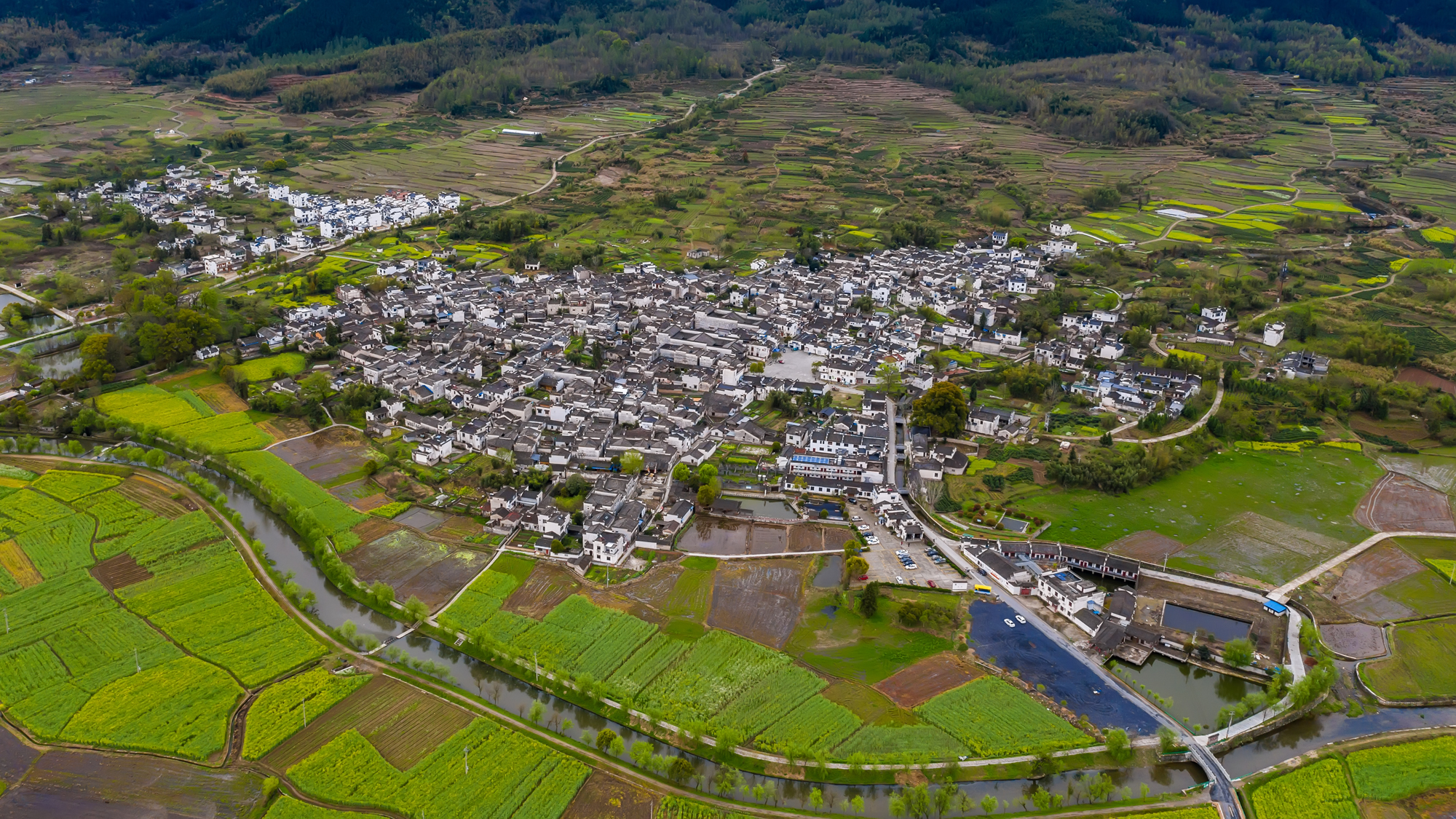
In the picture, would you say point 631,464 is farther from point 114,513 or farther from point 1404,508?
point 1404,508

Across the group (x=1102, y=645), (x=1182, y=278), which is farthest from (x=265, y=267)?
(x=1182, y=278)

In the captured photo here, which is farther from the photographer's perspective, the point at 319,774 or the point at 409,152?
the point at 409,152

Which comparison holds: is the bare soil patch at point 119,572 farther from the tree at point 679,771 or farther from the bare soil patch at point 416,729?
the tree at point 679,771

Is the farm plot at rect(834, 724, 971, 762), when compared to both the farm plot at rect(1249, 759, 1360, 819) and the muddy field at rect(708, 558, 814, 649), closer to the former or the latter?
the muddy field at rect(708, 558, 814, 649)

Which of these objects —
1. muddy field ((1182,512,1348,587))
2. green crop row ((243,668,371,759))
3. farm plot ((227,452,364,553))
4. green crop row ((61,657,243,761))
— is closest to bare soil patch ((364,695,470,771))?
green crop row ((243,668,371,759))

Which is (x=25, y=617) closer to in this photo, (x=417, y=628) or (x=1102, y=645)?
(x=417, y=628)

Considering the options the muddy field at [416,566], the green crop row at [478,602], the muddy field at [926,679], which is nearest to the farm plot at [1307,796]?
the muddy field at [926,679]

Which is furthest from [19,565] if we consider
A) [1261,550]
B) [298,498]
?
[1261,550]
